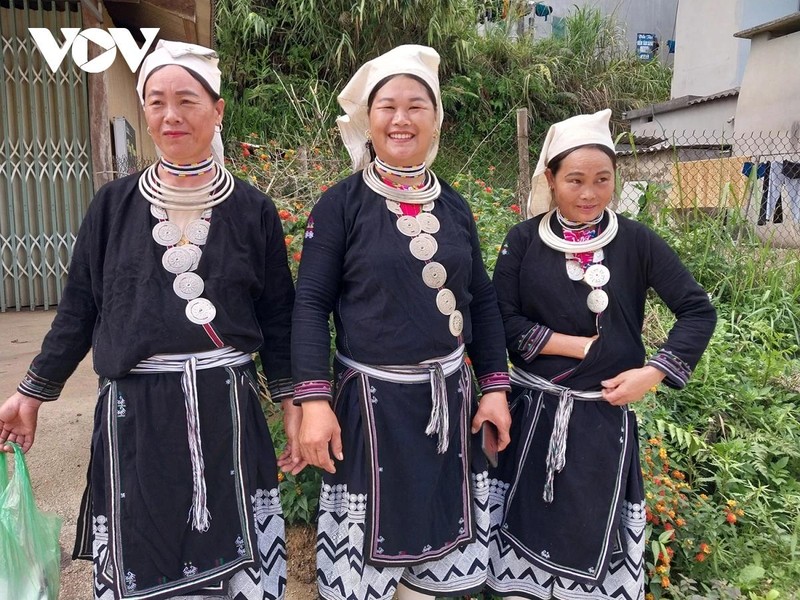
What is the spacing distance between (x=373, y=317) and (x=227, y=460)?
0.53 m

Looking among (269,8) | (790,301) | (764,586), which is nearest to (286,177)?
(764,586)

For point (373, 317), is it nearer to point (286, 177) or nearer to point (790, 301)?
point (286, 177)

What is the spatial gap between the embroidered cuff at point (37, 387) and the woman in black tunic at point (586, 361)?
130 cm

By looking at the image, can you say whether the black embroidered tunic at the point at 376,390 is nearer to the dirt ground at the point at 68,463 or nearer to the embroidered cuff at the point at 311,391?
the embroidered cuff at the point at 311,391

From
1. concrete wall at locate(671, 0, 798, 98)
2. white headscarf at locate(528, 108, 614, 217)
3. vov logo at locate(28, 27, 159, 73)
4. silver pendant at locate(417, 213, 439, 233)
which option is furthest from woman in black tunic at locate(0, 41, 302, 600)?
concrete wall at locate(671, 0, 798, 98)

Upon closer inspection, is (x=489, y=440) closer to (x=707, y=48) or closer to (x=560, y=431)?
(x=560, y=431)

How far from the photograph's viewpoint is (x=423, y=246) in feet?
5.74

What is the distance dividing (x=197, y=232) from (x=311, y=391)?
501 millimetres

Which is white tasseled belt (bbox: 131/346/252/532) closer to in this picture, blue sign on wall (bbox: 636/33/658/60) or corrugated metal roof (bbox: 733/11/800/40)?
corrugated metal roof (bbox: 733/11/800/40)

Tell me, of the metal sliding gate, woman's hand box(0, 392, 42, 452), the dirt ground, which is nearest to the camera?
woman's hand box(0, 392, 42, 452)

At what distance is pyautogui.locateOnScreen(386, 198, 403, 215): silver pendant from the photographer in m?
1.78

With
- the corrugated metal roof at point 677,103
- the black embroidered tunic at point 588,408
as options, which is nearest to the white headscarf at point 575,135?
the black embroidered tunic at point 588,408

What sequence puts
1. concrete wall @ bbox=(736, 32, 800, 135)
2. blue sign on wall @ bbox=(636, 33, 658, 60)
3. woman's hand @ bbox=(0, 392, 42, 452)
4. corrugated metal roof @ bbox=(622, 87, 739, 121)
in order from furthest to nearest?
blue sign on wall @ bbox=(636, 33, 658, 60), corrugated metal roof @ bbox=(622, 87, 739, 121), concrete wall @ bbox=(736, 32, 800, 135), woman's hand @ bbox=(0, 392, 42, 452)

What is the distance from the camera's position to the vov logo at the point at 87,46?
481 cm
